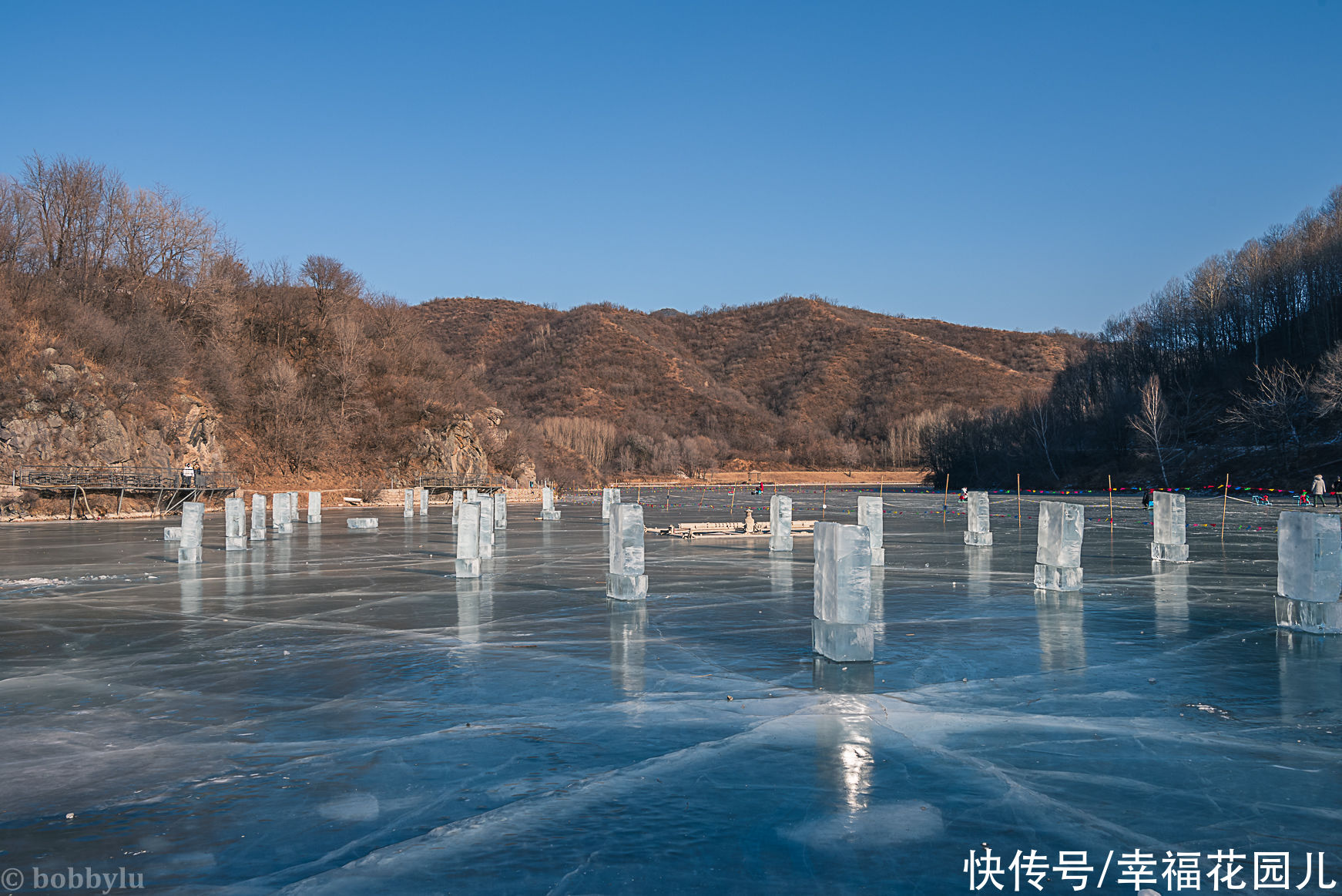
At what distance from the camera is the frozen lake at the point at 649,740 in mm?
4469

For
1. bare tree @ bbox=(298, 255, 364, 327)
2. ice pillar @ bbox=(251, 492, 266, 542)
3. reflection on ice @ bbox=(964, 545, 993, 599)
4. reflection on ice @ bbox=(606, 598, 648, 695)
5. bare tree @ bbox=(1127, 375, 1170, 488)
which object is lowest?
reflection on ice @ bbox=(606, 598, 648, 695)

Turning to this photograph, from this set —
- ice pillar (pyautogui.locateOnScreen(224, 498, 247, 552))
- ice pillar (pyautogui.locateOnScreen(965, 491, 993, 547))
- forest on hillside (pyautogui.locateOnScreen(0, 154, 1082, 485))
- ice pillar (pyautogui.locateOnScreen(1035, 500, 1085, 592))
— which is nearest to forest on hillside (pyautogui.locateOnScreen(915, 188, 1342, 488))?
forest on hillside (pyautogui.locateOnScreen(0, 154, 1082, 485))

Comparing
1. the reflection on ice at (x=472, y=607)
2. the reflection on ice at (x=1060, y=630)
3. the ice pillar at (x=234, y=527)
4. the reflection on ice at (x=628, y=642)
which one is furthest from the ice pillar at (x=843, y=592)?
the ice pillar at (x=234, y=527)

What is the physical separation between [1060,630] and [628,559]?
546cm

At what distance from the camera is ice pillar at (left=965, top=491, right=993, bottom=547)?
21312mm

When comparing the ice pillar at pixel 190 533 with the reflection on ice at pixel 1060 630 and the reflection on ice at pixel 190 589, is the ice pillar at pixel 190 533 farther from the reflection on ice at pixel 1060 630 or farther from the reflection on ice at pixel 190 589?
the reflection on ice at pixel 1060 630

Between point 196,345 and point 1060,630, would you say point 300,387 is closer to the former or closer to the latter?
point 196,345

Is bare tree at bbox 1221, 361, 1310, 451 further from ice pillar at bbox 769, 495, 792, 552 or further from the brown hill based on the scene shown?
the brown hill

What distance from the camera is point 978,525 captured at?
21.3 metres

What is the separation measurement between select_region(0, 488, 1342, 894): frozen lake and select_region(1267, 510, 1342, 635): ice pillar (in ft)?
1.14

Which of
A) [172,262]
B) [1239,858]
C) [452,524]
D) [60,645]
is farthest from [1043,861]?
[172,262]

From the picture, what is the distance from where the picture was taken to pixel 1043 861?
14.4 feet

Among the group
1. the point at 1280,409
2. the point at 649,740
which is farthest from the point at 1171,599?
the point at 1280,409

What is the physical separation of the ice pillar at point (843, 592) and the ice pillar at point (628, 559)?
427 centimetres
